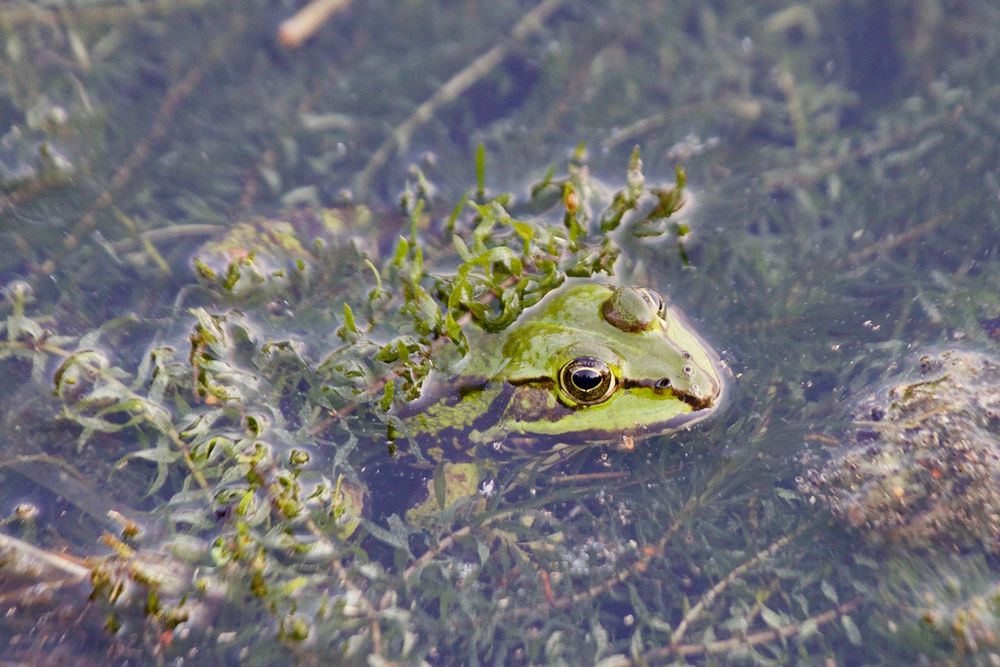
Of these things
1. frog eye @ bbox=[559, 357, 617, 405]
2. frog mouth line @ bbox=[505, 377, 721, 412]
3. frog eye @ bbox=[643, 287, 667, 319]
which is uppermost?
frog eye @ bbox=[643, 287, 667, 319]

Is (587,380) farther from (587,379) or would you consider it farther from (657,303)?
(657,303)

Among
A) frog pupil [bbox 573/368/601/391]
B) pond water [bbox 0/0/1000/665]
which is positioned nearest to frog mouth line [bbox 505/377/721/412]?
frog pupil [bbox 573/368/601/391]

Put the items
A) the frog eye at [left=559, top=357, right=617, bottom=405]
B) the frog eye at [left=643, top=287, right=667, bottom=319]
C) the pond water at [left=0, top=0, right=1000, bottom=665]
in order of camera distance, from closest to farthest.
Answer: the pond water at [left=0, top=0, right=1000, bottom=665] → the frog eye at [left=559, top=357, right=617, bottom=405] → the frog eye at [left=643, top=287, right=667, bottom=319]

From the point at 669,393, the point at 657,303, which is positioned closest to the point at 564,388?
the point at 669,393

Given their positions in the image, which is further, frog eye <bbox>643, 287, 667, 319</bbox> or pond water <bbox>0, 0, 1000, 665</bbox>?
frog eye <bbox>643, 287, 667, 319</bbox>

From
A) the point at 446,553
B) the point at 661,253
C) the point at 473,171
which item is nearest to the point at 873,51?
the point at 661,253

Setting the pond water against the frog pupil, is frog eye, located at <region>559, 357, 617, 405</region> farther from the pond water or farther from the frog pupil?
the pond water

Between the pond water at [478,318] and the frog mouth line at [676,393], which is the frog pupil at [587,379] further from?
the pond water at [478,318]

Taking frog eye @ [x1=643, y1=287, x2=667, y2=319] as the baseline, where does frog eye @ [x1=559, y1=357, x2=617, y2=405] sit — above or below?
below
